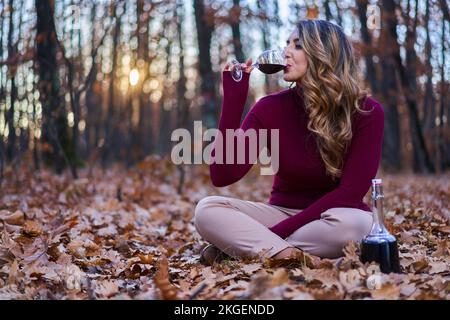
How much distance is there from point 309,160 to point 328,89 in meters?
0.42

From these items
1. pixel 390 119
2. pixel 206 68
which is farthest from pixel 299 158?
pixel 390 119

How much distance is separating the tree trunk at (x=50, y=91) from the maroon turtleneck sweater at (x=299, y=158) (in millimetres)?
3444

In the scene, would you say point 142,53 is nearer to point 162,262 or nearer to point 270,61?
point 270,61

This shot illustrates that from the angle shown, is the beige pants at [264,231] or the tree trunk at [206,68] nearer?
the beige pants at [264,231]

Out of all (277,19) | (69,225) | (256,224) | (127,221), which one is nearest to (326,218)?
(256,224)

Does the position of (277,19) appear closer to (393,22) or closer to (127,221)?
(393,22)

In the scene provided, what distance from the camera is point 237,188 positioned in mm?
9250

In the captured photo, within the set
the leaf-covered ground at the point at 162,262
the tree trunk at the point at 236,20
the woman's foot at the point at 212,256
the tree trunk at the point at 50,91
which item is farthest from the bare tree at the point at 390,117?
the woman's foot at the point at 212,256

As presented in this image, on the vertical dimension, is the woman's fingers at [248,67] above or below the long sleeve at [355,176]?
above

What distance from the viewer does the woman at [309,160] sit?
310 centimetres

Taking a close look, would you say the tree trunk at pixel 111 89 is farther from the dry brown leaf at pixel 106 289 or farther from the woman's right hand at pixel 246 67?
the dry brown leaf at pixel 106 289

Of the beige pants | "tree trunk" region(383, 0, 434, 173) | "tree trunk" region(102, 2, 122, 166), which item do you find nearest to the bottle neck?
the beige pants

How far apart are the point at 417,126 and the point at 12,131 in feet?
25.6

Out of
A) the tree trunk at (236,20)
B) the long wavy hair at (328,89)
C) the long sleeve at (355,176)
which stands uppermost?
the tree trunk at (236,20)
